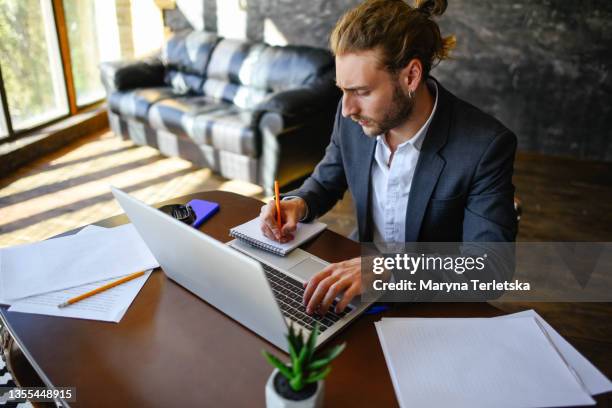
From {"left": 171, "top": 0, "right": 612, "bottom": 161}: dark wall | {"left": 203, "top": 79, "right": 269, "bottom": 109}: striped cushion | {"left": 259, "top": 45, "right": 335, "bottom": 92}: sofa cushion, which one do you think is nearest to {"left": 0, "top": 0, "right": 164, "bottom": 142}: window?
{"left": 203, "top": 79, "right": 269, "bottom": 109}: striped cushion

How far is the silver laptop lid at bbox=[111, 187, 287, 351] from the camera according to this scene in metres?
0.71

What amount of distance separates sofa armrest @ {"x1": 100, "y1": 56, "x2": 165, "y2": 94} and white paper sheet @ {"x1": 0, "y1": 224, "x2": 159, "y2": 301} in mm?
3209

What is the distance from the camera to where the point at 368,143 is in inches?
55.1

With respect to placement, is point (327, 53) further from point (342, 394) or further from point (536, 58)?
point (342, 394)

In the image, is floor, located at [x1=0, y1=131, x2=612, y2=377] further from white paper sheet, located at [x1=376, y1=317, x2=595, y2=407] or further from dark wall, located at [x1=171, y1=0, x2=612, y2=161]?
white paper sheet, located at [x1=376, y1=317, x2=595, y2=407]

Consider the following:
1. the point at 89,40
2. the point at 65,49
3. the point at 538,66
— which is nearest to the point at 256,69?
the point at 65,49

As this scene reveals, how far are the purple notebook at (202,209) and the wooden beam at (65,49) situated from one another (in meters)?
3.71

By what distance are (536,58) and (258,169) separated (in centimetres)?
255

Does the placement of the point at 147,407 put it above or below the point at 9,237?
above

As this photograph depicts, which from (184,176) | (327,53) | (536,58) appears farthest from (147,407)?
(536,58)

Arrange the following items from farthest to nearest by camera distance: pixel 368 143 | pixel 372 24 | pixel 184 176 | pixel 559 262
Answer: pixel 184 176 → pixel 559 262 → pixel 368 143 → pixel 372 24

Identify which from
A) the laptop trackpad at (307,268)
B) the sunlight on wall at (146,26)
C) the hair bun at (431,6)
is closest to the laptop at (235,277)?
the laptop trackpad at (307,268)

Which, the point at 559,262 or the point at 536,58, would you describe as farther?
the point at 536,58

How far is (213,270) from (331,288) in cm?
23
